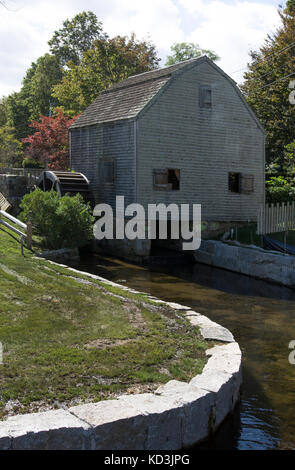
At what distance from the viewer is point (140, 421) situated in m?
4.98

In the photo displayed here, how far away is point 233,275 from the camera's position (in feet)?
56.4

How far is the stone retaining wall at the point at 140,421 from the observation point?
179 inches

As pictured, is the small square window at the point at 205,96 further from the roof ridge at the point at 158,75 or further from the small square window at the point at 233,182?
the small square window at the point at 233,182

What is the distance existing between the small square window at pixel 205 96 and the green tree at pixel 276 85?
933cm

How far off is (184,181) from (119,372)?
1522 centimetres

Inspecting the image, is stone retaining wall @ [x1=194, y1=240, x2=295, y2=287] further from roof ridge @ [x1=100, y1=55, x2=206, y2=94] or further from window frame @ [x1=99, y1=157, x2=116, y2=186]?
roof ridge @ [x1=100, y1=55, x2=206, y2=94]

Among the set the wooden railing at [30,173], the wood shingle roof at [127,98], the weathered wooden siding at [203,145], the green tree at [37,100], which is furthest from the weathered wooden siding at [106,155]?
the green tree at [37,100]

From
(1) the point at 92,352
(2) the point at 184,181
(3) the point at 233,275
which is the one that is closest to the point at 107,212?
(2) the point at 184,181

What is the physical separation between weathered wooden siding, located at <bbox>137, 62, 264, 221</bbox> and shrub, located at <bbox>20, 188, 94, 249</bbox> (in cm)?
289

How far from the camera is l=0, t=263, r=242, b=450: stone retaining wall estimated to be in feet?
14.9

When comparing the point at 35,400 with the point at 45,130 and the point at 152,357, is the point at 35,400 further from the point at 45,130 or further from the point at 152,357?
the point at 45,130

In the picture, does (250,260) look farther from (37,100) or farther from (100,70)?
(37,100)

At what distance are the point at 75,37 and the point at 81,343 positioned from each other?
5595 centimetres

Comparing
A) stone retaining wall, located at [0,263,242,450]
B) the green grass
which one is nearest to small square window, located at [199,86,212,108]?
the green grass
